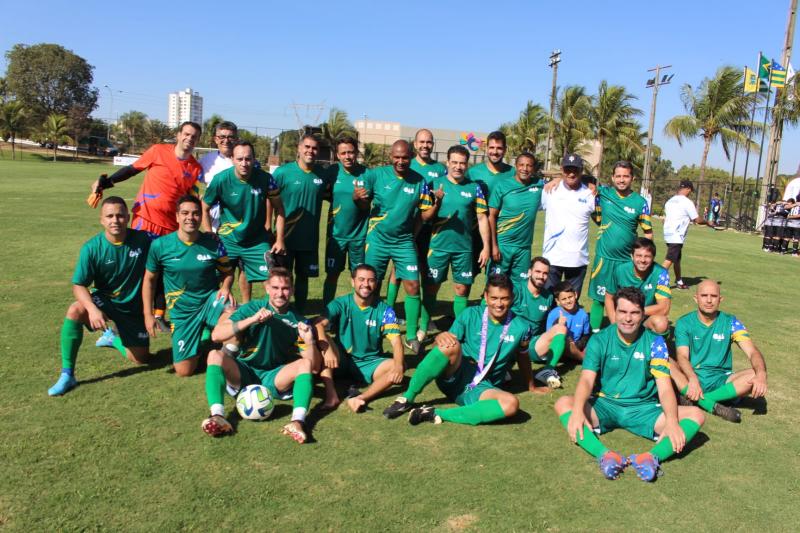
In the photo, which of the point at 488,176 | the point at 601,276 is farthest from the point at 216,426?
the point at 601,276

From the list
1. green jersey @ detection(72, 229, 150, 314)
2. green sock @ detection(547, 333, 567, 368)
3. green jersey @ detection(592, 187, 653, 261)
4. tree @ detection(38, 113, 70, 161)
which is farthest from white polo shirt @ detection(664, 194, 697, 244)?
tree @ detection(38, 113, 70, 161)

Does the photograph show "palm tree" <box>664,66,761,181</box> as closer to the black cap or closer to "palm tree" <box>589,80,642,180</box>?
"palm tree" <box>589,80,642,180</box>

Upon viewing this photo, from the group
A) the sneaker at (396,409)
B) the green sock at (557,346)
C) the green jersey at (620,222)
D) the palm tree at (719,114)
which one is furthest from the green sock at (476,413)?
the palm tree at (719,114)

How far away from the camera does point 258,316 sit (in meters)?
4.23

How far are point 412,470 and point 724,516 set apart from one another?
177 cm

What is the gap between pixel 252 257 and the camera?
6.11 meters

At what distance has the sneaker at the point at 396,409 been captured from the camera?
4449 millimetres

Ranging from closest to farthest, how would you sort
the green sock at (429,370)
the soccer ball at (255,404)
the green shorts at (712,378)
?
the soccer ball at (255,404) → the green sock at (429,370) → the green shorts at (712,378)

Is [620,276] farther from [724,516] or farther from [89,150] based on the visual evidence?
[89,150]

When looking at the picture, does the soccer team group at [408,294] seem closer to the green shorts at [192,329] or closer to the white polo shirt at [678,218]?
the green shorts at [192,329]

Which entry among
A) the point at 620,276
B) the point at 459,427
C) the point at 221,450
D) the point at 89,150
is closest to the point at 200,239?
the point at 221,450

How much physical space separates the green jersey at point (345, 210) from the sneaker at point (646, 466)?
3688mm

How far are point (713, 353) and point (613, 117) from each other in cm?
3854

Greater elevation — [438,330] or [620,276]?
→ [620,276]
